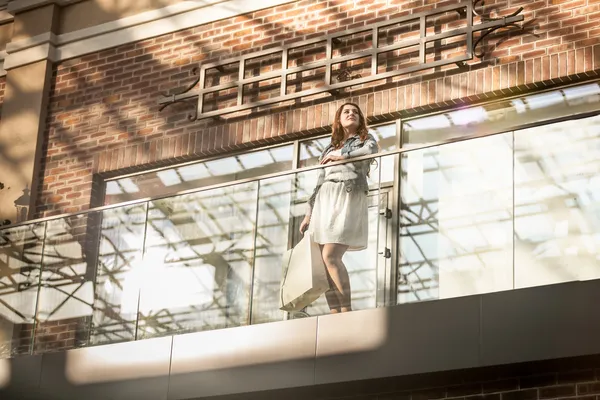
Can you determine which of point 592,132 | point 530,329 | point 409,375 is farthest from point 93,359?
point 592,132

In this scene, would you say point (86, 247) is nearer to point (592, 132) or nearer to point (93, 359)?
point (93, 359)

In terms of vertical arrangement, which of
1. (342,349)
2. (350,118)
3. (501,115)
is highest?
(501,115)

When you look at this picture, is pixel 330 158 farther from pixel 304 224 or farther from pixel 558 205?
pixel 558 205

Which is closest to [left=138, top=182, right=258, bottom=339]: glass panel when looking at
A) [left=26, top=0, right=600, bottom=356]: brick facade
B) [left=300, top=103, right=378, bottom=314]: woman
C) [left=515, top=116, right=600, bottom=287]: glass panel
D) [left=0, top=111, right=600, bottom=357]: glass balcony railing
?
[left=0, top=111, right=600, bottom=357]: glass balcony railing

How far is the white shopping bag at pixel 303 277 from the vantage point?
1014cm

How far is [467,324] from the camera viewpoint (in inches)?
369

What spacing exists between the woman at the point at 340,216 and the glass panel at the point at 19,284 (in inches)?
121

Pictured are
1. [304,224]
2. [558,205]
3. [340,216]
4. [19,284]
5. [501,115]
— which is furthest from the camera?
[19,284]

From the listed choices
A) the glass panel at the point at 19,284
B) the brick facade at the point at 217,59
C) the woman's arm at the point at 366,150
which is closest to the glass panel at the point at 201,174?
the brick facade at the point at 217,59

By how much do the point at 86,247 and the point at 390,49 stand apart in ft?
11.6

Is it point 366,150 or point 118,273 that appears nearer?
point 366,150

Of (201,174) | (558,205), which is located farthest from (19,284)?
(558,205)

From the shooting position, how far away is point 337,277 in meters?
10.1

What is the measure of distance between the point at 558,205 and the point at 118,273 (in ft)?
13.9
